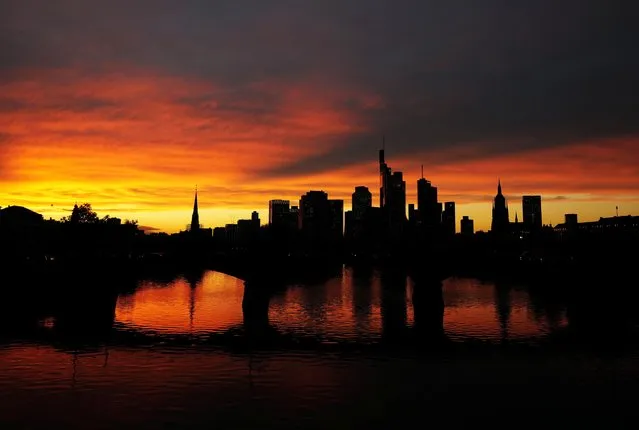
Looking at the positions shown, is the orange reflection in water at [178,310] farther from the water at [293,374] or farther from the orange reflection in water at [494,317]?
the orange reflection in water at [494,317]

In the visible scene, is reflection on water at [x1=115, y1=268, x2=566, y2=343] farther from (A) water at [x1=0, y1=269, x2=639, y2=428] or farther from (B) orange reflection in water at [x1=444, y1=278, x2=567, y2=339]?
(A) water at [x1=0, y1=269, x2=639, y2=428]

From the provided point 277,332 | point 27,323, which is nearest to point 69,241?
point 27,323

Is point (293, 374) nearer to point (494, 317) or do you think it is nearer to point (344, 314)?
point (344, 314)

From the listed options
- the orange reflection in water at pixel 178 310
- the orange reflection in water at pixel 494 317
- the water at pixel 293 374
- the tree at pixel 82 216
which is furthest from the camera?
the tree at pixel 82 216

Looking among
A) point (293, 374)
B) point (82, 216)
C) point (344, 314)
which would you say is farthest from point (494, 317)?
point (82, 216)

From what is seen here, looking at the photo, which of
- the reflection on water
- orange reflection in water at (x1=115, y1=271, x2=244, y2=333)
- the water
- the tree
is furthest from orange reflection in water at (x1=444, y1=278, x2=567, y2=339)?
the tree

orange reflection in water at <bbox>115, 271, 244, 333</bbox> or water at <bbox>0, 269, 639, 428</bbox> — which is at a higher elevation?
orange reflection in water at <bbox>115, 271, 244, 333</bbox>

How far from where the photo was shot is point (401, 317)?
2566 inches

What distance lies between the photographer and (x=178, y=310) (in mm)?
69375

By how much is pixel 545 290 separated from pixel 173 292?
2364 inches

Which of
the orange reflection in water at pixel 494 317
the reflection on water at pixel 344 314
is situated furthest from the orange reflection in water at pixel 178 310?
the orange reflection in water at pixel 494 317

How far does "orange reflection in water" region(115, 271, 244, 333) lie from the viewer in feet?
183

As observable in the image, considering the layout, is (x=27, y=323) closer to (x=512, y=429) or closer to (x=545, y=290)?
(x=512, y=429)

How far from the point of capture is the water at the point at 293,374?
25547 mm
